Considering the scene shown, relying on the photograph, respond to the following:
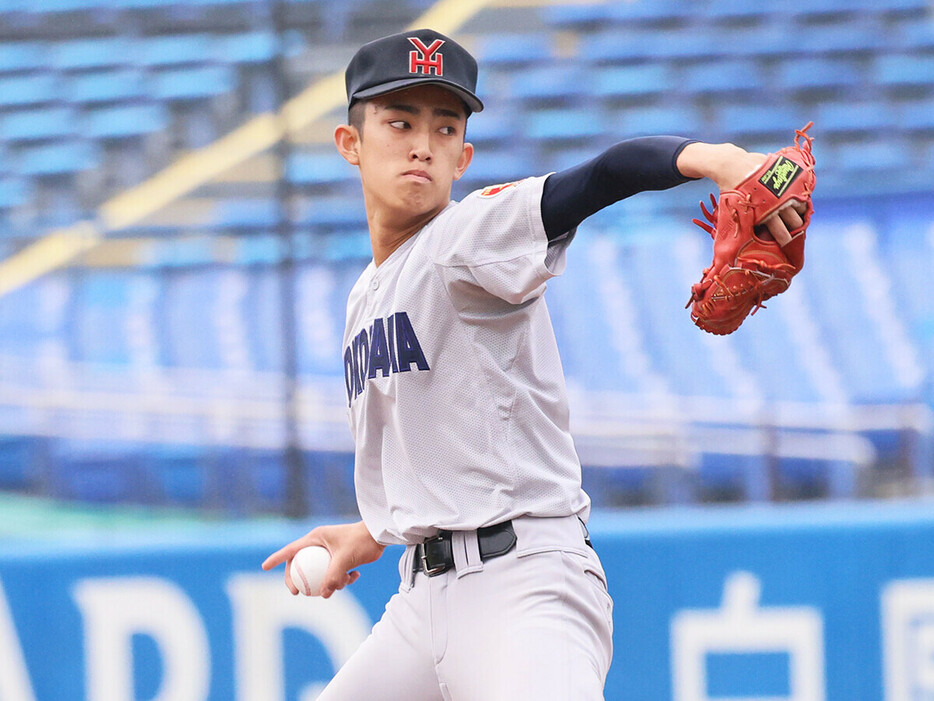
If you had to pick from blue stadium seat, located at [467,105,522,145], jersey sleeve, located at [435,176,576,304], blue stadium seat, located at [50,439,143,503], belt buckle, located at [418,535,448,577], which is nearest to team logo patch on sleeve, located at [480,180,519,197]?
jersey sleeve, located at [435,176,576,304]

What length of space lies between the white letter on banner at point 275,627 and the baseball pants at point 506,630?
1.80m

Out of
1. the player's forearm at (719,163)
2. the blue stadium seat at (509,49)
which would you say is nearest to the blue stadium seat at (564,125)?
the blue stadium seat at (509,49)

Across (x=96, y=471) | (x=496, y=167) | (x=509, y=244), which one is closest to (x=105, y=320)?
(x=96, y=471)

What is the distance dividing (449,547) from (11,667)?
254cm

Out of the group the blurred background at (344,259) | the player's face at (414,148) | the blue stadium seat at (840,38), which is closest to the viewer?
the player's face at (414,148)

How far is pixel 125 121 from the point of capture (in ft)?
16.8

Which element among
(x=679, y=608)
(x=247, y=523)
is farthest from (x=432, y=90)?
(x=247, y=523)

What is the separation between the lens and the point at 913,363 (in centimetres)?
431

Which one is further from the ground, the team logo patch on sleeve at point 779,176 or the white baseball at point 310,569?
the team logo patch on sleeve at point 779,176

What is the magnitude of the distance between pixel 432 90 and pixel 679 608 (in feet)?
7.57

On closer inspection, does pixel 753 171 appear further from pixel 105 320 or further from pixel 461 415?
pixel 105 320

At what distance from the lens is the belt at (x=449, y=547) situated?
191cm

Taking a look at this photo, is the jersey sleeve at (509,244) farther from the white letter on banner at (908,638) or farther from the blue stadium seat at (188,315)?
the blue stadium seat at (188,315)

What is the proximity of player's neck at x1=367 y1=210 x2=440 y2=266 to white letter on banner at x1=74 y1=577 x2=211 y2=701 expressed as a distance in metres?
2.11
